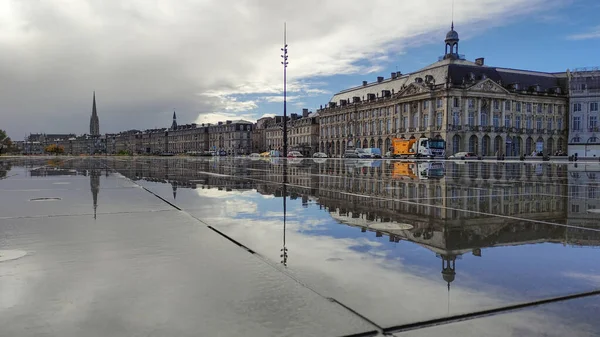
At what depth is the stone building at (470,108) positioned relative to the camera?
284 feet

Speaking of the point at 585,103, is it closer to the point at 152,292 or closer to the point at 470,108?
the point at 470,108

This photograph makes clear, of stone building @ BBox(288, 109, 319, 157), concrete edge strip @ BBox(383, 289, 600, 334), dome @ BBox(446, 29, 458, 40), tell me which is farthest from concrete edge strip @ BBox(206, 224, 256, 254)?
stone building @ BBox(288, 109, 319, 157)

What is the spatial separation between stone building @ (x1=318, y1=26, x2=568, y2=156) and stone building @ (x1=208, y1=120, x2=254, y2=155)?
2656 inches

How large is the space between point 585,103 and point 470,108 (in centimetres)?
3072

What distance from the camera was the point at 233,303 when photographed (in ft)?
10.0

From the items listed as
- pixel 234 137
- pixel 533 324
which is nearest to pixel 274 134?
pixel 234 137

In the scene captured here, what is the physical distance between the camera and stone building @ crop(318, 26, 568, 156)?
3406 inches

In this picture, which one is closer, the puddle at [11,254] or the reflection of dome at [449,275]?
the reflection of dome at [449,275]

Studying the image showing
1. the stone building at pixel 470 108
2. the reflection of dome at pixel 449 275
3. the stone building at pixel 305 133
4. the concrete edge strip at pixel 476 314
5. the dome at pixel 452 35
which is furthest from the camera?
the stone building at pixel 305 133

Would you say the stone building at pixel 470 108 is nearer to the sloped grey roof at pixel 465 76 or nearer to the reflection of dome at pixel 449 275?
the sloped grey roof at pixel 465 76

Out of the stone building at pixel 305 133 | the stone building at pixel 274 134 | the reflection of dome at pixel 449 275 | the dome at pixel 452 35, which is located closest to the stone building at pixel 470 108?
the dome at pixel 452 35

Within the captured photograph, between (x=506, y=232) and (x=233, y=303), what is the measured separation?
13.1 feet

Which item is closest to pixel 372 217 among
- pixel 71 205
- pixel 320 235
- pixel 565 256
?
pixel 320 235

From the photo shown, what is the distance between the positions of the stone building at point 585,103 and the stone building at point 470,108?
196 centimetres
